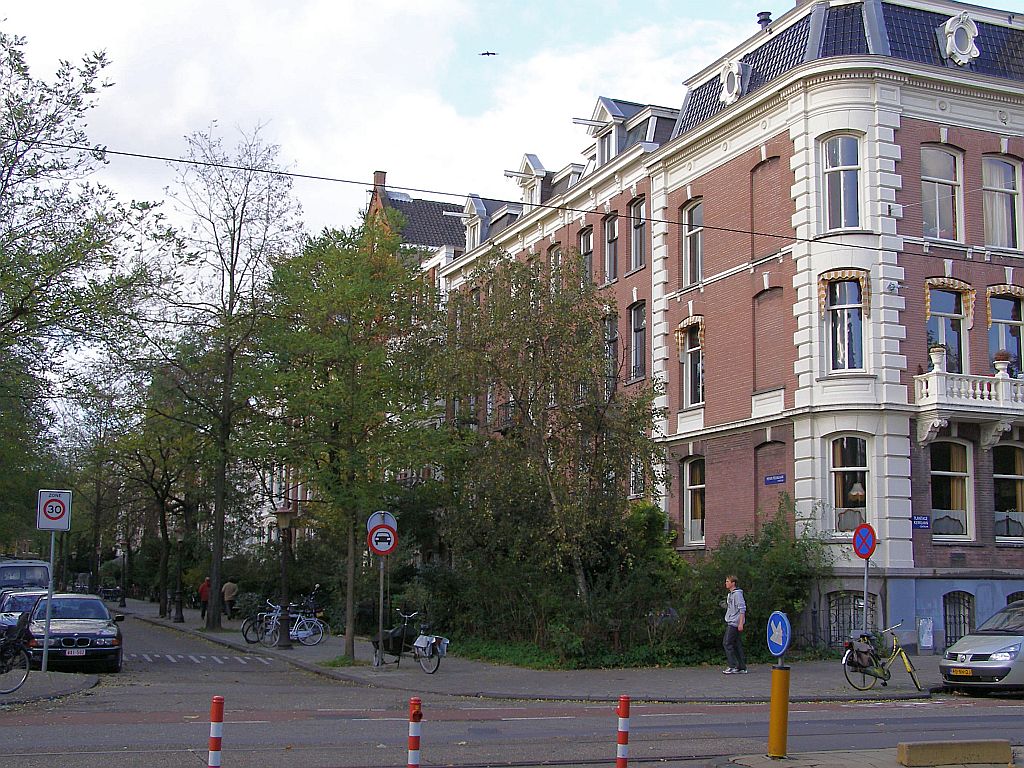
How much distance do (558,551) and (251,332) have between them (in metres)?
15.9

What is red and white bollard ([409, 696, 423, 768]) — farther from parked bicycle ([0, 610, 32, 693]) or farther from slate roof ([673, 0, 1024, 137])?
slate roof ([673, 0, 1024, 137])

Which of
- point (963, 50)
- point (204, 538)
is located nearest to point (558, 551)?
point (963, 50)

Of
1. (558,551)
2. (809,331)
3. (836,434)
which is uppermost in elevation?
(809,331)

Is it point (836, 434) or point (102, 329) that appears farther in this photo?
point (836, 434)

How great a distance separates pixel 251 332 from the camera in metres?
36.9

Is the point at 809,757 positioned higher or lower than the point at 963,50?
lower

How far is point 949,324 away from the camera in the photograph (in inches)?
1117

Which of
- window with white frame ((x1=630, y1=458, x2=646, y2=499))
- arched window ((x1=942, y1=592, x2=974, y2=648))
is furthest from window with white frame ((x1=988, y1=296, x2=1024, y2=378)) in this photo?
window with white frame ((x1=630, y1=458, x2=646, y2=499))

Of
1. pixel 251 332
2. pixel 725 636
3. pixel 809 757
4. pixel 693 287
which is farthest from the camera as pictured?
pixel 251 332

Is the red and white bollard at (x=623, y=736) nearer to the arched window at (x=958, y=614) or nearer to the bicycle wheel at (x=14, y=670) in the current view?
the bicycle wheel at (x=14, y=670)

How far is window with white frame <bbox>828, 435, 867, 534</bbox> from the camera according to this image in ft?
89.4

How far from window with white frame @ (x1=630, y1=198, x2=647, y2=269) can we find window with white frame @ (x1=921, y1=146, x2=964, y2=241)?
8.98 metres

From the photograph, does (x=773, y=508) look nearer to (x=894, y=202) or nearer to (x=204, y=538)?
(x=894, y=202)

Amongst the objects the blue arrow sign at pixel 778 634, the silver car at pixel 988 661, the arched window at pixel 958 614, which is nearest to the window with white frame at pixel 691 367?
the arched window at pixel 958 614
